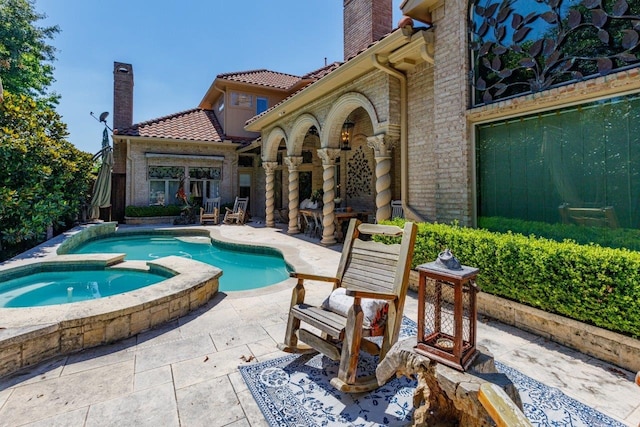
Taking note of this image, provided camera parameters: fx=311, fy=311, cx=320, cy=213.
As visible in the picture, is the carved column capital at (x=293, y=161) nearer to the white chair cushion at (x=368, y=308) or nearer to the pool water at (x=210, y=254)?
the pool water at (x=210, y=254)

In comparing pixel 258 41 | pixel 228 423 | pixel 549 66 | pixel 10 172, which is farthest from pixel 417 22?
pixel 258 41

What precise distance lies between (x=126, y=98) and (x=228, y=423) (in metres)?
18.5

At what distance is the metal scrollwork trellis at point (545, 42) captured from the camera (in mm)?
3457

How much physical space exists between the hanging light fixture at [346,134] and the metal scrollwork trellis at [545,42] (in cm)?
637

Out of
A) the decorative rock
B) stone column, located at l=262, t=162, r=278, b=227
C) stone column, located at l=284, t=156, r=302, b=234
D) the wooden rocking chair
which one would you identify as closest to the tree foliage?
stone column, located at l=262, t=162, r=278, b=227

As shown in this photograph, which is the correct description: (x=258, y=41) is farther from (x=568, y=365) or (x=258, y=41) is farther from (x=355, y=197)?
(x=568, y=365)

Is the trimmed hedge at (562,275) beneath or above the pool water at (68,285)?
above

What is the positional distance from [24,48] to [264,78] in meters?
10.6

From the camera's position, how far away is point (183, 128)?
15.6 m

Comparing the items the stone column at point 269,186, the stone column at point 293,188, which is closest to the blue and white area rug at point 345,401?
the stone column at point 293,188

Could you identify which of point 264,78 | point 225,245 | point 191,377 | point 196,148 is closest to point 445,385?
point 191,377

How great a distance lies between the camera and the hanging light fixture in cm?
1110

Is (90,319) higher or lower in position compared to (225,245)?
lower

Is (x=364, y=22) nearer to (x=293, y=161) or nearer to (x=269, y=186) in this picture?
(x=293, y=161)
